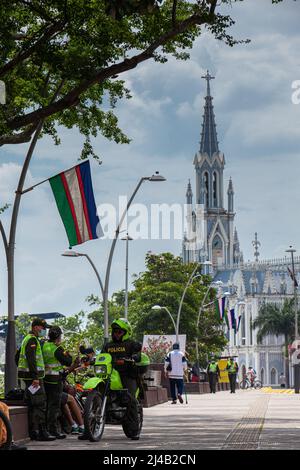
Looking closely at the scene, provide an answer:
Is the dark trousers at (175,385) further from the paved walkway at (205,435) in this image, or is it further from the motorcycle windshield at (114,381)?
the motorcycle windshield at (114,381)

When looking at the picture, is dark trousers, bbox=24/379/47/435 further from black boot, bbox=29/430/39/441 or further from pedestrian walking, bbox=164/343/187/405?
pedestrian walking, bbox=164/343/187/405

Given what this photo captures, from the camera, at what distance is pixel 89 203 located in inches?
962

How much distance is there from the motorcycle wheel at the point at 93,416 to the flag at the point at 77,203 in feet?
27.0

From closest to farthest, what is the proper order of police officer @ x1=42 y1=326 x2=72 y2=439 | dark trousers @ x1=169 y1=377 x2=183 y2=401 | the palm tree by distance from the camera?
1. police officer @ x1=42 y1=326 x2=72 y2=439
2. dark trousers @ x1=169 y1=377 x2=183 y2=401
3. the palm tree

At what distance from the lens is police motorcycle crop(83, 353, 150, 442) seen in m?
16.2

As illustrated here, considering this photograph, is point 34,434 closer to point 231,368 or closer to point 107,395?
point 107,395

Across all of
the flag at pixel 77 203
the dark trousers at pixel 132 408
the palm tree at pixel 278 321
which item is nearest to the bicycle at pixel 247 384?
the palm tree at pixel 278 321

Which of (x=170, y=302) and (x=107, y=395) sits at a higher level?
(x=170, y=302)

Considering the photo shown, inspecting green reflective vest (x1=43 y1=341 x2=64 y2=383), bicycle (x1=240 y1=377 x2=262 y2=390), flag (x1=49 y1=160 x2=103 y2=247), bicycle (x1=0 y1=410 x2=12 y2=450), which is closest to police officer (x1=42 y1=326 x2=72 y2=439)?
green reflective vest (x1=43 y1=341 x2=64 y2=383)

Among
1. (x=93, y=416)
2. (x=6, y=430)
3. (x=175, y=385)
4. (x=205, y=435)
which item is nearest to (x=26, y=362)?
(x=93, y=416)

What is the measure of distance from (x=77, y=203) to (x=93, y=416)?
345 inches

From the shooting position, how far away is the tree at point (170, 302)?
87.0 metres

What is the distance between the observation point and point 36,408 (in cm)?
1684

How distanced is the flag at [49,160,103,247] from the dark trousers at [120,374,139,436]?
7.58 meters
